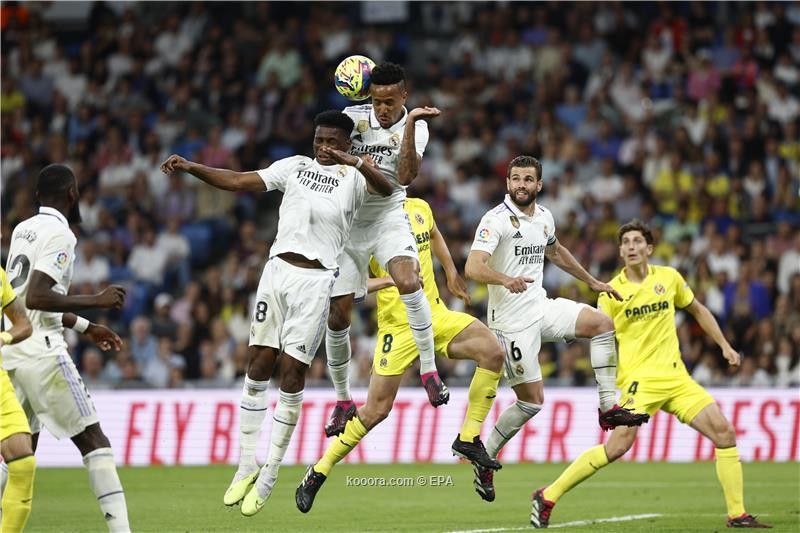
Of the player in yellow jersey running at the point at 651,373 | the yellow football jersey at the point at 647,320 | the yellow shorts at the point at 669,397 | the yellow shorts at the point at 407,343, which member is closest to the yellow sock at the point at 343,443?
the yellow shorts at the point at 407,343

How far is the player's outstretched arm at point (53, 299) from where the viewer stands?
9406mm

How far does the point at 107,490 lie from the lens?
9.74 meters

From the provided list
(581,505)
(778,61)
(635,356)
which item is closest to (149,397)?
(581,505)

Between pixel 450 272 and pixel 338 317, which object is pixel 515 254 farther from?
pixel 338 317

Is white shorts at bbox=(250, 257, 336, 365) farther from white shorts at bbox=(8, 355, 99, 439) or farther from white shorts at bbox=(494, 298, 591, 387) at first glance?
white shorts at bbox=(494, 298, 591, 387)

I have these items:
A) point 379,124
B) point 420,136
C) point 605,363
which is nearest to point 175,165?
point 379,124

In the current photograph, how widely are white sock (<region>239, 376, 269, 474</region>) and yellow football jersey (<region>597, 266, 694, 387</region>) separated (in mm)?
3854

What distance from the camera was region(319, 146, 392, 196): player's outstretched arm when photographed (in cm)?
1090

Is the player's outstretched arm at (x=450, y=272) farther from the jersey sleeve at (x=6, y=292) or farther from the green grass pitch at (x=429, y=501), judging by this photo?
the jersey sleeve at (x=6, y=292)

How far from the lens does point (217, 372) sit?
70.3 ft

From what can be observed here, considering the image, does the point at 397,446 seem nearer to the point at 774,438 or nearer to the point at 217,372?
the point at 217,372

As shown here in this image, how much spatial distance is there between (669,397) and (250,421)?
417cm

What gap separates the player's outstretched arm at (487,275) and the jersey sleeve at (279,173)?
1.88m

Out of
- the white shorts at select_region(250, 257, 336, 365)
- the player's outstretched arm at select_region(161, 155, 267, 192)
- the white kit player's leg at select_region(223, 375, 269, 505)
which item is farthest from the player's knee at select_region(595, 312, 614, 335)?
the player's outstretched arm at select_region(161, 155, 267, 192)
